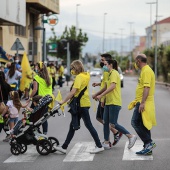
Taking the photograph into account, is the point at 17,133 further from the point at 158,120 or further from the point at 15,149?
the point at 158,120

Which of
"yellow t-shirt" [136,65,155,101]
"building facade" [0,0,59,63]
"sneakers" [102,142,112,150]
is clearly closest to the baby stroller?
"sneakers" [102,142,112,150]

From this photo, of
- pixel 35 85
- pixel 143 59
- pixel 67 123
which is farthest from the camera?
pixel 67 123

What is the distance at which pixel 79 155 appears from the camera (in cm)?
1121

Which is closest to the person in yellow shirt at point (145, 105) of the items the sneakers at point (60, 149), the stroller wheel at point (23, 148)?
the sneakers at point (60, 149)

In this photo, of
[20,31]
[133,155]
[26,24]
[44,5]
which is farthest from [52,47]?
[133,155]

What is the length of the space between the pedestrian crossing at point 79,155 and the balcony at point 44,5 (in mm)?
35935

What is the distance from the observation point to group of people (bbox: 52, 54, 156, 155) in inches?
434

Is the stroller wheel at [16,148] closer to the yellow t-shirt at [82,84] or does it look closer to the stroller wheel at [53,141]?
the stroller wheel at [53,141]

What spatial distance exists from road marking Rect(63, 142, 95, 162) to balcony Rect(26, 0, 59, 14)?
35646 mm

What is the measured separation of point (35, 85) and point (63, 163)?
335 centimetres

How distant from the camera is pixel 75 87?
441 inches

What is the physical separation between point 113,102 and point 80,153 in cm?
114

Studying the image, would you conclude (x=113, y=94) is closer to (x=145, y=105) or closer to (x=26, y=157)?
(x=145, y=105)

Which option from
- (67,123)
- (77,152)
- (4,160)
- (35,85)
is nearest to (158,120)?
(67,123)
